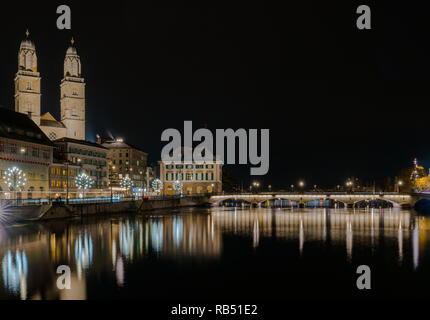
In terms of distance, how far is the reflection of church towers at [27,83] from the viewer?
10969 cm

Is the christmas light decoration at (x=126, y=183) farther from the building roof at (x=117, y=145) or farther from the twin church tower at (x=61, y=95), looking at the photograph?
the building roof at (x=117, y=145)

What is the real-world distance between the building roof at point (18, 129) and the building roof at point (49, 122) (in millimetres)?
32750

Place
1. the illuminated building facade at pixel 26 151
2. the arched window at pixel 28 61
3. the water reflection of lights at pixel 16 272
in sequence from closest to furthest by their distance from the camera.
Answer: the water reflection of lights at pixel 16 272 < the illuminated building facade at pixel 26 151 < the arched window at pixel 28 61

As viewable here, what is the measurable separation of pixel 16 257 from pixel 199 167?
356ft

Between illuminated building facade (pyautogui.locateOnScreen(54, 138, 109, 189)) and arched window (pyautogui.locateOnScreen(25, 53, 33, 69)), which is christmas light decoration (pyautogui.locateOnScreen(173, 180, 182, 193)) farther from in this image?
arched window (pyautogui.locateOnScreen(25, 53, 33, 69))

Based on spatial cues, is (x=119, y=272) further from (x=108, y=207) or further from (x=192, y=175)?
(x=192, y=175)

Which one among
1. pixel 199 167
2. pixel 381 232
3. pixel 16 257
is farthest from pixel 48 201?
pixel 199 167

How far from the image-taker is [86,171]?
96.8m

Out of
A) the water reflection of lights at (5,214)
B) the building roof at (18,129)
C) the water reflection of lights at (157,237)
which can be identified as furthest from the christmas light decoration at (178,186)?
the water reflection of lights at (5,214)

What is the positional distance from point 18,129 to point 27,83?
135 ft
